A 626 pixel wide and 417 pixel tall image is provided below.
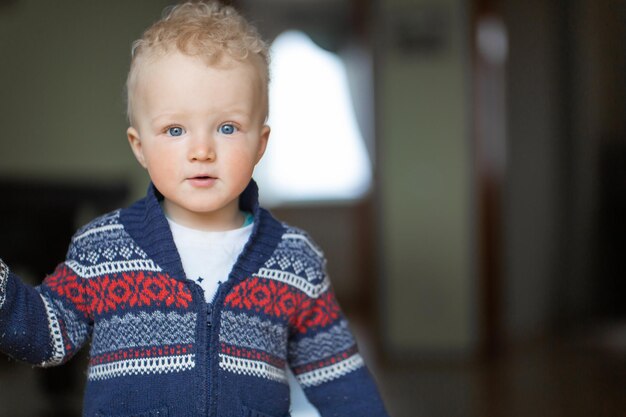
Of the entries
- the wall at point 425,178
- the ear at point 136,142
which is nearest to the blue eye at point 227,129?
the ear at point 136,142

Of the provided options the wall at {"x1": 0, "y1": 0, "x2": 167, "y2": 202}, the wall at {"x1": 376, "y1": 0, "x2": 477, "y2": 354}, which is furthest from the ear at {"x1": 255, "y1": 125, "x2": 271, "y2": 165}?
the wall at {"x1": 376, "y1": 0, "x2": 477, "y2": 354}

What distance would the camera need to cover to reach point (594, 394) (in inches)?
129

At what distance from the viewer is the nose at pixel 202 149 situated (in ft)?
3.40

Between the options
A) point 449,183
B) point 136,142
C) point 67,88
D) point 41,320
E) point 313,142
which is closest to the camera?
point 41,320

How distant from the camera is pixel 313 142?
6.36 m

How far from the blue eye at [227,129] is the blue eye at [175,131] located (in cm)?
5

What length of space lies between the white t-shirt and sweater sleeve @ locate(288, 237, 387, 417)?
0.12 metres

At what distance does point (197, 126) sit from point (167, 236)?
0.47 feet

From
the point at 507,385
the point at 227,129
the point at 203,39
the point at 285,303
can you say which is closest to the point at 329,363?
the point at 285,303

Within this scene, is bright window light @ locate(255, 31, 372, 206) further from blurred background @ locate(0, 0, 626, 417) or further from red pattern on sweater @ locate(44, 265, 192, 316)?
red pattern on sweater @ locate(44, 265, 192, 316)

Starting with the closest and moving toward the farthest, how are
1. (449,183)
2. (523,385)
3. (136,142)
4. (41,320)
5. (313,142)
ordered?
(41,320) → (136,142) → (523,385) → (449,183) → (313,142)

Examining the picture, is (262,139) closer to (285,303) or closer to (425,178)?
(285,303)

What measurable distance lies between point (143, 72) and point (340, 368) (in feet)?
1.58

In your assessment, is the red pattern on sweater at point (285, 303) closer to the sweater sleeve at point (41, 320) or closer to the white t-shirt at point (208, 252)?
the white t-shirt at point (208, 252)
